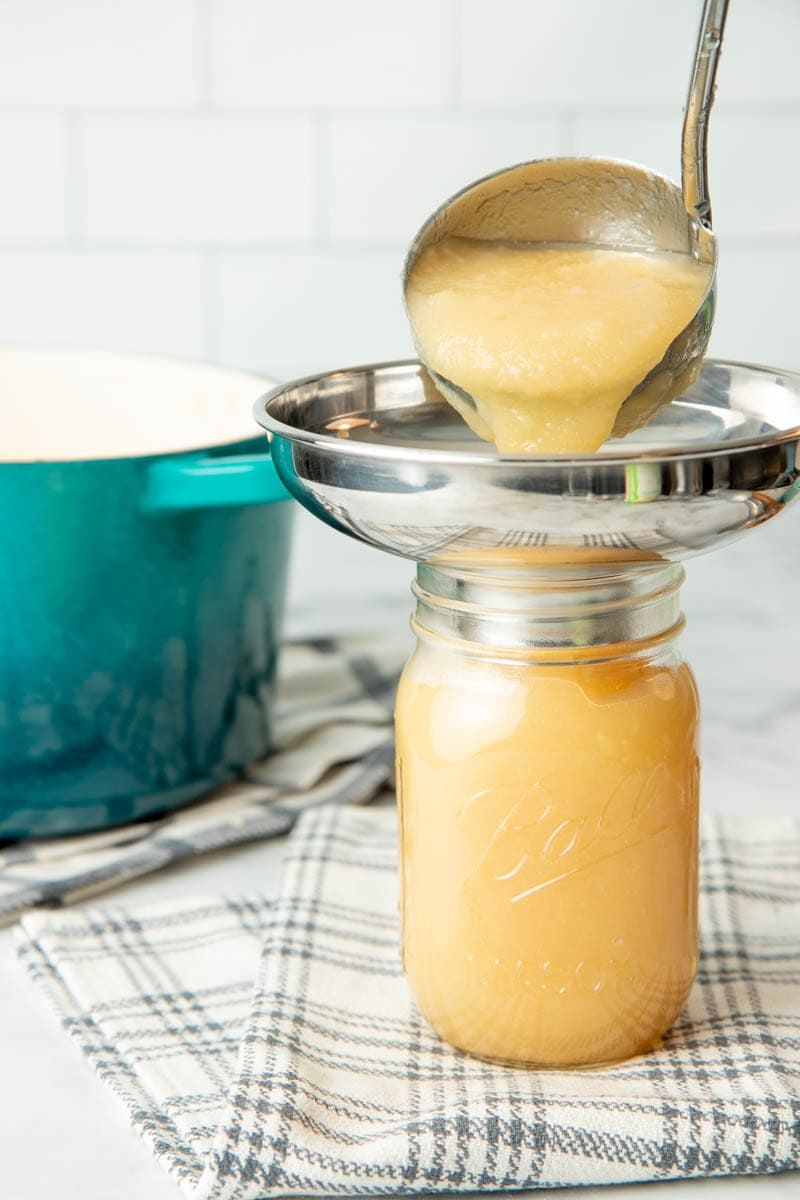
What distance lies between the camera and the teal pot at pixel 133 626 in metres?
0.82

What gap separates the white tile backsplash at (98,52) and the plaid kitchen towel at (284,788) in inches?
23.8

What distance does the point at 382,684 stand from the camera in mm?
1105

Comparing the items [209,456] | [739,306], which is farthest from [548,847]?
[739,306]

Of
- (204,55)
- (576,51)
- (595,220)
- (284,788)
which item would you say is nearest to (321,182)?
(204,55)

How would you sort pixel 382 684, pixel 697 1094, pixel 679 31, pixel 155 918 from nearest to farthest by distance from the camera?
pixel 697 1094 < pixel 155 918 < pixel 382 684 < pixel 679 31

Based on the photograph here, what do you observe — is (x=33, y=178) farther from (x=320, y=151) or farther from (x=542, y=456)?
(x=542, y=456)

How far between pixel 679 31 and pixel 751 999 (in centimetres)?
102

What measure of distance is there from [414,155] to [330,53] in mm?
122

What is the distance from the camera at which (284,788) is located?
0.94m

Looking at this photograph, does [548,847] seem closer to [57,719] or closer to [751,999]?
[751,999]

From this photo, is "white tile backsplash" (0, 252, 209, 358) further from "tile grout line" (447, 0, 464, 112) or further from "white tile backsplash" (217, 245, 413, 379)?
"tile grout line" (447, 0, 464, 112)

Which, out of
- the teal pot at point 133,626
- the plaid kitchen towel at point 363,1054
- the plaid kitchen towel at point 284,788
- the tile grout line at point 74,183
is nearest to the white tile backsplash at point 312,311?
the tile grout line at point 74,183

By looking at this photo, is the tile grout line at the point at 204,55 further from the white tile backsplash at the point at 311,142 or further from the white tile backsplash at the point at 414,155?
the white tile backsplash at the point at 414,155

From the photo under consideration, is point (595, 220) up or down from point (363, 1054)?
up
